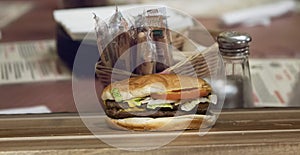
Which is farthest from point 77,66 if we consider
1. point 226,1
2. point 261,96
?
point 226,1

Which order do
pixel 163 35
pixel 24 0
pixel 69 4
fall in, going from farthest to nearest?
pixel 24 0 < pixel 69 4 < pixel 163 35

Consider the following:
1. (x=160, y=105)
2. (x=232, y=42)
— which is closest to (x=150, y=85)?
(x=160, y=105)

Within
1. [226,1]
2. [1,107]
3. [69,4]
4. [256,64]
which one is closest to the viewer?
[1,107]

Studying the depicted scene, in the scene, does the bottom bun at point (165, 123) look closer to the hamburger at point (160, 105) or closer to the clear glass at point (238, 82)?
the hamburger at point (160, 105)

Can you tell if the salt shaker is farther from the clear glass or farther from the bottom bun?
the bottom bun

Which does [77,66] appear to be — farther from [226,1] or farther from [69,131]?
[226,1]

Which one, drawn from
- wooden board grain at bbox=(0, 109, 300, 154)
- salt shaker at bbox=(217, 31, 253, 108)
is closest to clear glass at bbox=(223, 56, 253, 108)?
salt shaker at bbox=(217, 31, 253, 108)
